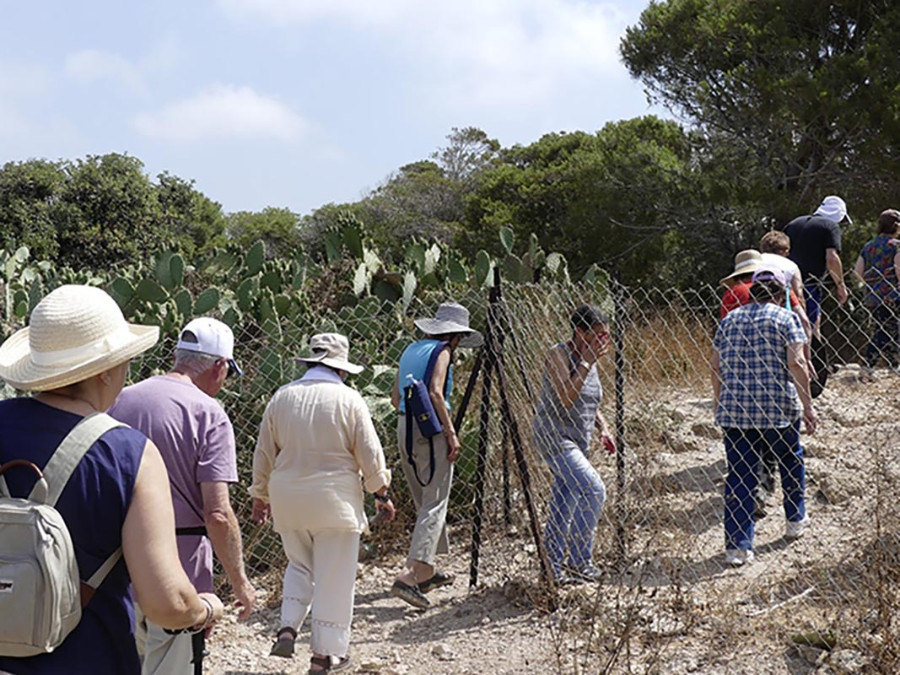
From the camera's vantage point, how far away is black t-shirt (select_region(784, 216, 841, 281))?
7137 millimetres

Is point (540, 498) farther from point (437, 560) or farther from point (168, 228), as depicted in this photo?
point (168, 228)

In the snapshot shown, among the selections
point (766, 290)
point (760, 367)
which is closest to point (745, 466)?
point (760, 367)

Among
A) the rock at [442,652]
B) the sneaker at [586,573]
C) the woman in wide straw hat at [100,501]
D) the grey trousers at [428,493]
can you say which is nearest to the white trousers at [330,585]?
the rock at [442,652]

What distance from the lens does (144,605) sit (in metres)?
2.10

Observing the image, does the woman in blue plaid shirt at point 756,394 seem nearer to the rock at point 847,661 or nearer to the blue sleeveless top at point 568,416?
the blue sleeveless top at point 568,416

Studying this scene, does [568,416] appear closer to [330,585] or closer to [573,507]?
[573,507]

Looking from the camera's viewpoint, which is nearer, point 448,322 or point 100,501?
point 100,501

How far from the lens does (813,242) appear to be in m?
7.18

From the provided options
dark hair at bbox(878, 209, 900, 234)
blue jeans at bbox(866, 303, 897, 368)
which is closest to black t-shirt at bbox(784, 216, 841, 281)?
dark hair at bbox(878, 209, 900, 234)

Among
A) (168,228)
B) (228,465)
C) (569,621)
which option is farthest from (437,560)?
(168,228)

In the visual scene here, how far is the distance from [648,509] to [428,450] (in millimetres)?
1191

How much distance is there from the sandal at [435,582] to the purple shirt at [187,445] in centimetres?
217

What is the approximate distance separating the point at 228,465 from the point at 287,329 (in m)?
3.68

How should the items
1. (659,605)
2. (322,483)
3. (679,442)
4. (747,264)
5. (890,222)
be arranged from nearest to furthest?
(322,483), (659,605), (747,264), (679,442), (890,222)
